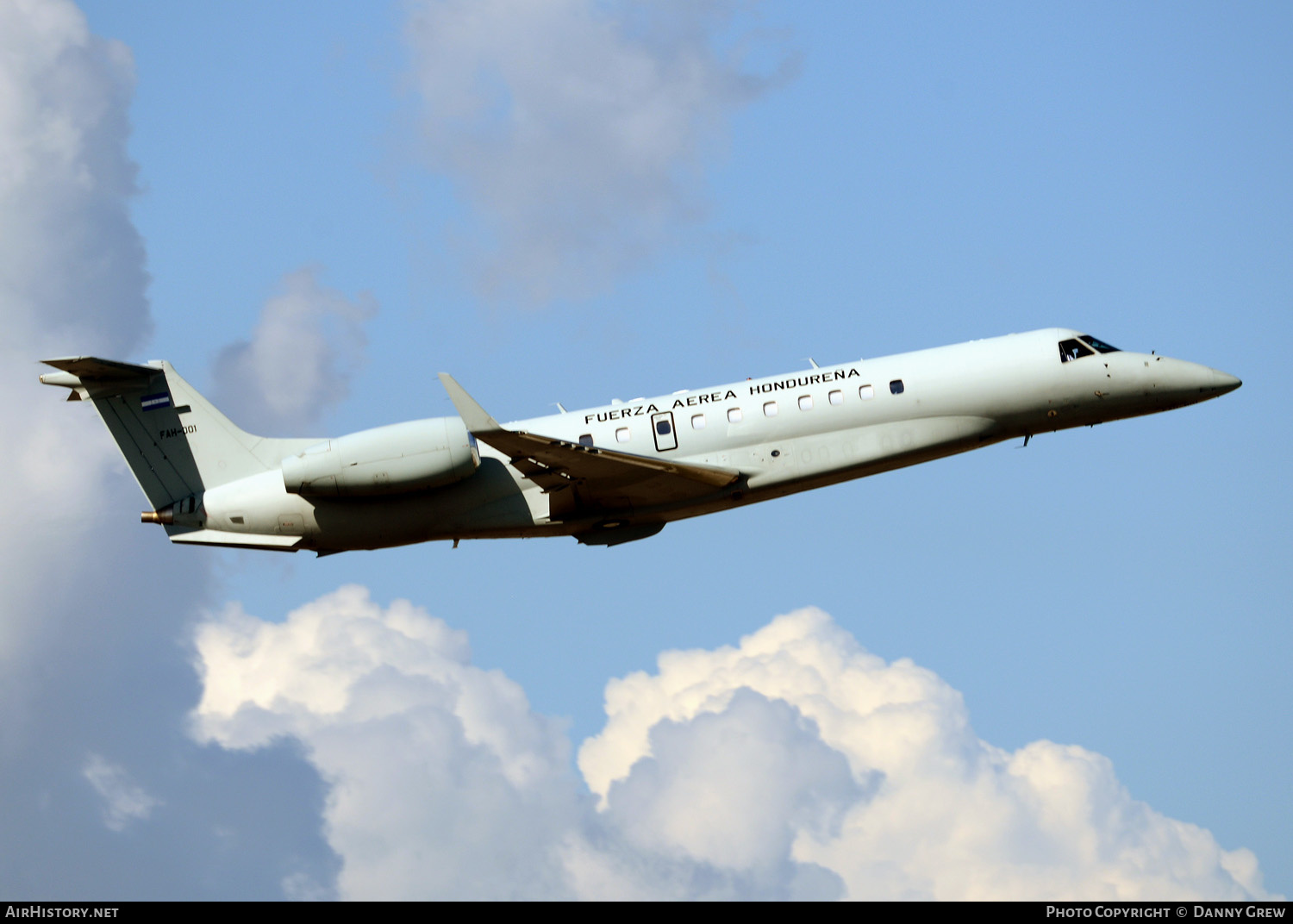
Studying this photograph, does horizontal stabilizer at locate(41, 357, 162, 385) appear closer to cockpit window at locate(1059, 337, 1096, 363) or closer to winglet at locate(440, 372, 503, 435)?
winglet at locate(440, 372, 503, 435)

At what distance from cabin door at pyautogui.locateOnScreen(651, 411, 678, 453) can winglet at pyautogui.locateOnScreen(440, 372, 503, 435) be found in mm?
4422

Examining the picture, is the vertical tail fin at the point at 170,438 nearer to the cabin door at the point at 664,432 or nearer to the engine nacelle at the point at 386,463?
the engine nacelle at the point at 386,463

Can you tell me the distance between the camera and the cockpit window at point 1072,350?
3344cm

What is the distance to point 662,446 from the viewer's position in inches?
1305

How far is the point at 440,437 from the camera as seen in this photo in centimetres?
3231

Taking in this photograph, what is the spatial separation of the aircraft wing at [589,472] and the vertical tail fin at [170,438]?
6386 mm

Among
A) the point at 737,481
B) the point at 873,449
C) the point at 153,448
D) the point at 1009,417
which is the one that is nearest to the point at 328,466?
the point at 153,448

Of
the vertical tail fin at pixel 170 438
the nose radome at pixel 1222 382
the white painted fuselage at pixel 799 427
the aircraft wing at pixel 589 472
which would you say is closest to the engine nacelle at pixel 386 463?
the white painted fuselage at pixel 799 427

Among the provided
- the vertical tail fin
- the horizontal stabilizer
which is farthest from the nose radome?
the horizontal stabilizer

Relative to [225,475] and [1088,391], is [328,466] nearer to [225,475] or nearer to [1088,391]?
[225,475]

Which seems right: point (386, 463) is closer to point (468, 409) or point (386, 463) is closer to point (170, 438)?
point (468, 409)

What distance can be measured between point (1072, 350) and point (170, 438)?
21341 millimetres

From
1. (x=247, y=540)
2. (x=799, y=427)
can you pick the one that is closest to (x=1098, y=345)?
(x=799, y=427)
